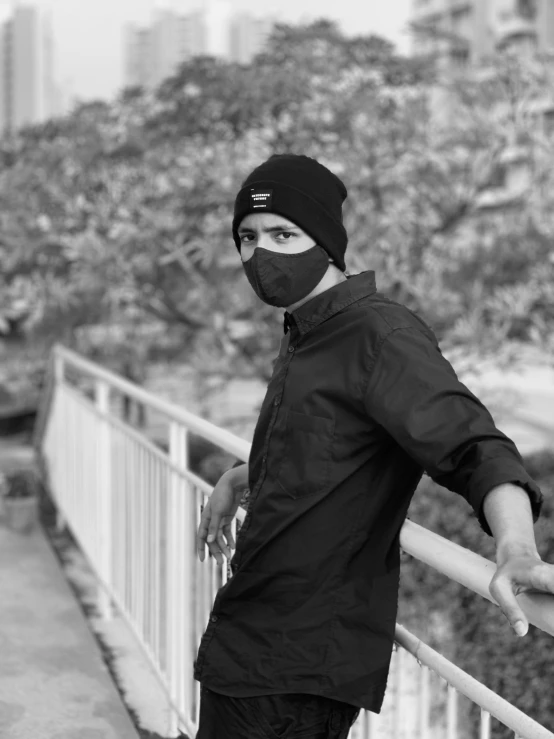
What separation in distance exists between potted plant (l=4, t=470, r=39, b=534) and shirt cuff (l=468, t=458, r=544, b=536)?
15.5 feet

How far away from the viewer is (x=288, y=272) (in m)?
1.74

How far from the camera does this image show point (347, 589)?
1.66m

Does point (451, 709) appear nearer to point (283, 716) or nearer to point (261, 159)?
point (283, 716)

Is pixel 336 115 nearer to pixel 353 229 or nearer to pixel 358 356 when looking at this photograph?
pixel 353 229

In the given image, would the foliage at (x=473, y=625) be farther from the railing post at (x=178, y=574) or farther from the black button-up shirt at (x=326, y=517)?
the black button-up shirt at (x=326, y=517)

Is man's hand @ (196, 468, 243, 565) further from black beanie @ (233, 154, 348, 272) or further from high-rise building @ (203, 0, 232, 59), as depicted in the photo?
high-rise building @ (203, 0, 232, 59)

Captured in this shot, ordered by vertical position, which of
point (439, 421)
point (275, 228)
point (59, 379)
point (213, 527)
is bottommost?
point (59, 379)

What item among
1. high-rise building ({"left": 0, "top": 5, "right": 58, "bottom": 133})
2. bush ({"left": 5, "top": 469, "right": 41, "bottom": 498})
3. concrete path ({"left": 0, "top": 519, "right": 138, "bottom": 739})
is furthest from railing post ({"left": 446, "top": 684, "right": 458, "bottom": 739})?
high-rise building ({"left": 0, "top": 5, "right": 58, "bottom": 133})

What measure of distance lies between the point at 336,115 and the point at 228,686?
21.1 ft

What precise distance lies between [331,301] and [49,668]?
8.30 ft

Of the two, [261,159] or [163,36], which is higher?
[163,36]

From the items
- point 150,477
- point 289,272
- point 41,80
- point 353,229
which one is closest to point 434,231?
point 353,229

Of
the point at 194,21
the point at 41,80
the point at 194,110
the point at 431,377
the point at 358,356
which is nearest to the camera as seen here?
the point at 431,377

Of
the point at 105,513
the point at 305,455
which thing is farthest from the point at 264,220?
the point at 105,513
